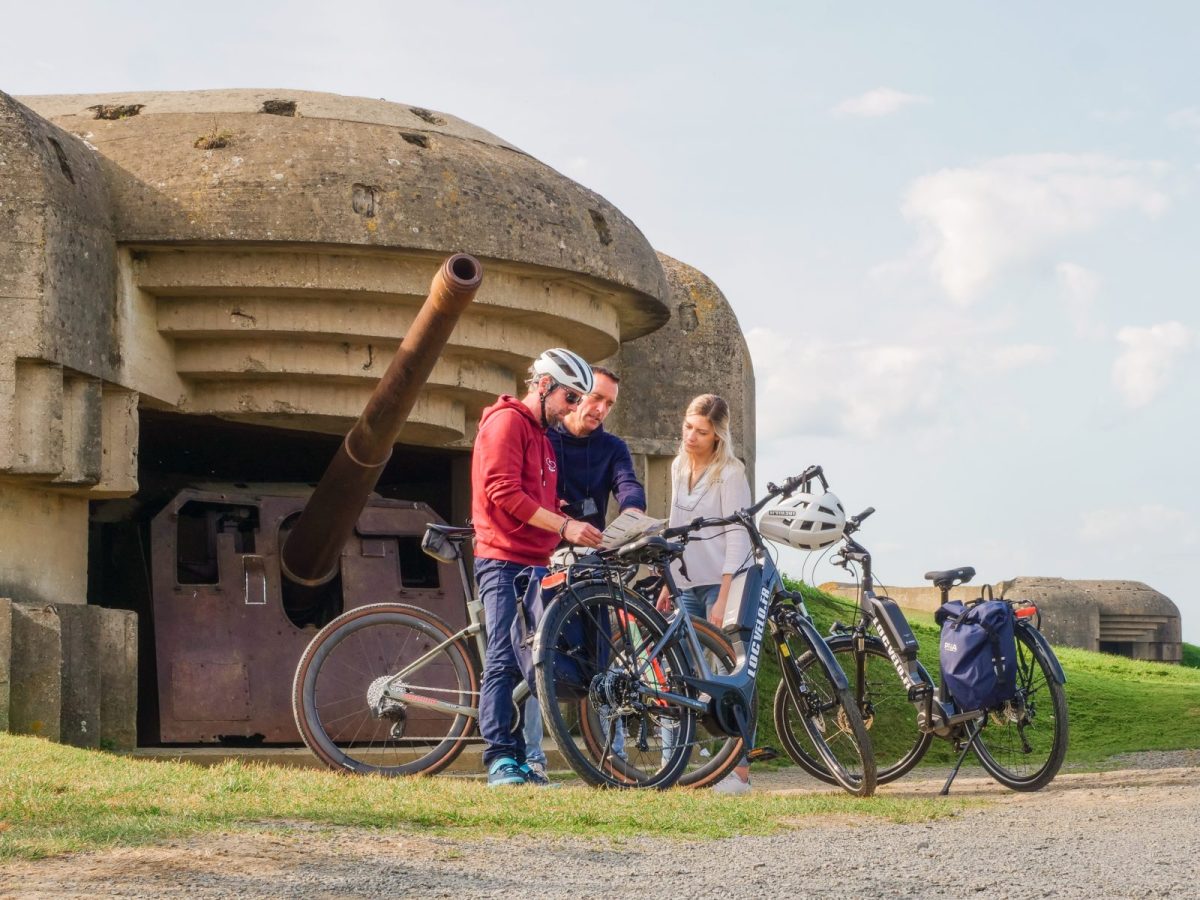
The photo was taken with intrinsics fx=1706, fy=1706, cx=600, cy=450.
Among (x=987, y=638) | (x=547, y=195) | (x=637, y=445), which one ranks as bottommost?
(x=987, y=638)

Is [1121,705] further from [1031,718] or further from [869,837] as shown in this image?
[869,837]

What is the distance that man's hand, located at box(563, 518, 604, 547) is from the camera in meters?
5.55

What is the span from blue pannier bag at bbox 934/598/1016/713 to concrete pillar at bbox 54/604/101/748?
13.9 ft

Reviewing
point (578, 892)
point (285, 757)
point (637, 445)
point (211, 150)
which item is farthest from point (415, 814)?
point (637, 445)

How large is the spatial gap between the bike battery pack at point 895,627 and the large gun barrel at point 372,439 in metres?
2.36

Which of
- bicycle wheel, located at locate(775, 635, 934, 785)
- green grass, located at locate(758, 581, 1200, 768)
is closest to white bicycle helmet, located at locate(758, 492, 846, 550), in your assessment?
bicycle wheel, located at locate(775, 635, 934, 785)

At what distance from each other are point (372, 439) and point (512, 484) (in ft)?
9.67

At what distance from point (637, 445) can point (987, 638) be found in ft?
19.6

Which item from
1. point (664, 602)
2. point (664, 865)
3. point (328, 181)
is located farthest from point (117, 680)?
point (664, 865)

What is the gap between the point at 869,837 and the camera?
15.0 ft

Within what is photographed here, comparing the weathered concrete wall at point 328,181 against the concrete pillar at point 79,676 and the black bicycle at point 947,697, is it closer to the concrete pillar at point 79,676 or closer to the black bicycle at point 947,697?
the concrete pillar at point 79,676

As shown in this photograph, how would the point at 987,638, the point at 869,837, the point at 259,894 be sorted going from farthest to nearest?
the point at 987,638, the point at 869,837, the point at 259,894

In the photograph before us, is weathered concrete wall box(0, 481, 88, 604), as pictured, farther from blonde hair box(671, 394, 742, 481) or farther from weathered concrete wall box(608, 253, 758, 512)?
weathered concrete wall box(608, 253, 758, 512)

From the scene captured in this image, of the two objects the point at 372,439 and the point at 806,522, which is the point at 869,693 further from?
the point at 372,439
